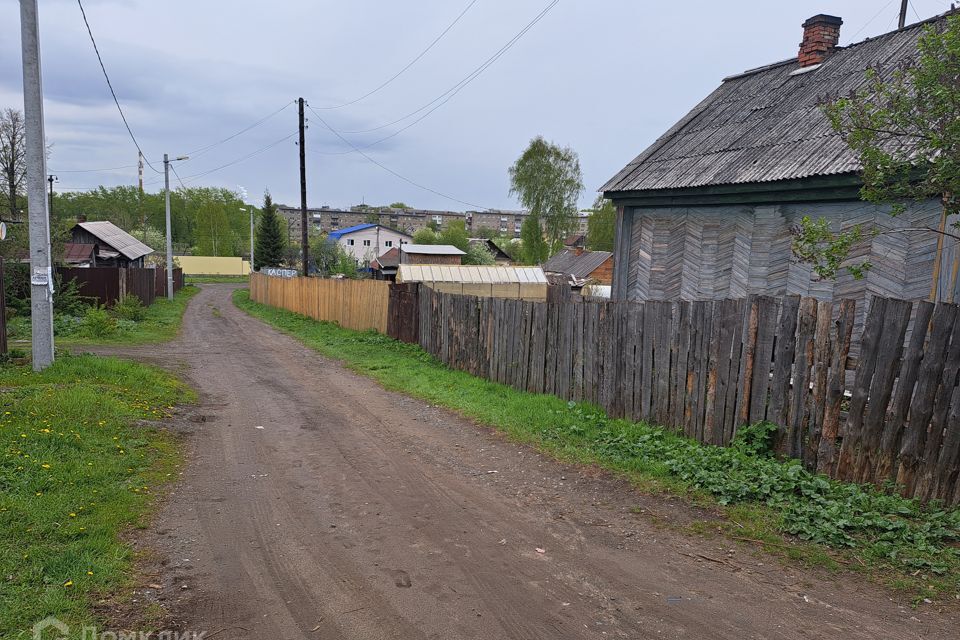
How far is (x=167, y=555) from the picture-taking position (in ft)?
14.0

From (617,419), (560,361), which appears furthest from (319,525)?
(560,361)

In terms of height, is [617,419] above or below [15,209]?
below

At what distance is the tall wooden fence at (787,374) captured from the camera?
491 centimetres

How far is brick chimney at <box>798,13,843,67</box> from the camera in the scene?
1260cm

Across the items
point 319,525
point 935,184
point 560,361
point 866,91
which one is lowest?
point 319,525

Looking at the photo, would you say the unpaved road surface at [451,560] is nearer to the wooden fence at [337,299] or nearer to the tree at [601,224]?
the wooden fence at [337,299]

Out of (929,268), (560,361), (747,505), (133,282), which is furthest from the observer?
(133,282)

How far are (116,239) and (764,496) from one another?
4126 centimetres

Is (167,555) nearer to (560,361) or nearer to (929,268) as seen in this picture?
(560,361)

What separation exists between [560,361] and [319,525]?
17.2 ft

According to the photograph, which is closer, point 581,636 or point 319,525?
point 581,636

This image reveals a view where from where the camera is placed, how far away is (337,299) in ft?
72.6

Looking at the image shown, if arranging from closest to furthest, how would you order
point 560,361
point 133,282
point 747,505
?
point 747,505 < point 560,361 < point 133,282

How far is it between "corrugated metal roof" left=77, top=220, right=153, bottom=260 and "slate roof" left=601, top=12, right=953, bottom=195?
33079 mm
